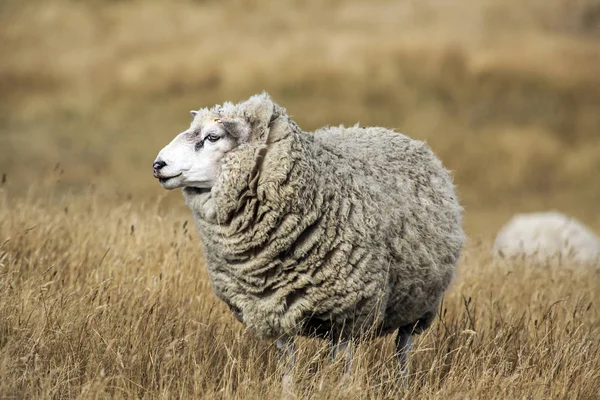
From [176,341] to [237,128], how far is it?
3.51 feet

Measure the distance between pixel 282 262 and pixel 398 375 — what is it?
3.88 ft

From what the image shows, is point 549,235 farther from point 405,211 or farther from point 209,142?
point 209,142

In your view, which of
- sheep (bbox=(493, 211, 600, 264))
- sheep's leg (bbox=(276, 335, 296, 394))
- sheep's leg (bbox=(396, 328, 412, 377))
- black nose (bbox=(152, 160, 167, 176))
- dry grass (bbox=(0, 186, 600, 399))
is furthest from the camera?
sheep (bbox=(493, 211, 600, 264))

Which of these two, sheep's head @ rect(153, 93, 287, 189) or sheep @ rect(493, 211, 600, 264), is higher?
sheep @ rect(493, 211, 600, 264)

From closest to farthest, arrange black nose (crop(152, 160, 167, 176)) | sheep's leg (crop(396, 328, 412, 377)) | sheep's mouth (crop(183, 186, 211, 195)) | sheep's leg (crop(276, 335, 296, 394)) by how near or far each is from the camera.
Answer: black nose (crop(152, 160, 167, 176)) < sheep's leg (crop(276, 335, 296, 394)) < sheep's mouth (crop(183, 186, 211, 195)) < sheep's leg (crop(396, 328, 412, 377))

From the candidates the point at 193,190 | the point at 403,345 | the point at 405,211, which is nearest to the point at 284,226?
the point at 193,190

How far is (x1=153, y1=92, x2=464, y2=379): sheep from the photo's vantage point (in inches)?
157

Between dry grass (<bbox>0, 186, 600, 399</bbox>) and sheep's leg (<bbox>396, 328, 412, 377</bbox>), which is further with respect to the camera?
sheep's leg (<bbox>396, 328, 412, 377</bbox>)

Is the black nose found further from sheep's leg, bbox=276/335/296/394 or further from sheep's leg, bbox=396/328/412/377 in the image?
sheep's leg, bbox=396/328/412/377

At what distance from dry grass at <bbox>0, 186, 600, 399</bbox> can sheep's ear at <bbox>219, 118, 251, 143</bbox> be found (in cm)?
100

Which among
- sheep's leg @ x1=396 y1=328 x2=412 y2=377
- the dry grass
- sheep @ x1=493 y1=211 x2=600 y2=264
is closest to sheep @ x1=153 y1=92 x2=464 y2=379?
the dry grass

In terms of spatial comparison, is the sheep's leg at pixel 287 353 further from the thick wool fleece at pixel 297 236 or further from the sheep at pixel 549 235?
the sheep at pixel 549 235

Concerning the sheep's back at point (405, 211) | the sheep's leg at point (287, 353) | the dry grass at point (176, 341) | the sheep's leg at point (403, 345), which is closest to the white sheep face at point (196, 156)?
the sheep's back at point (405, 211)

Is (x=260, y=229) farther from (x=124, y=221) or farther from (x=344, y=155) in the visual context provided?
(x=124, y=221)
